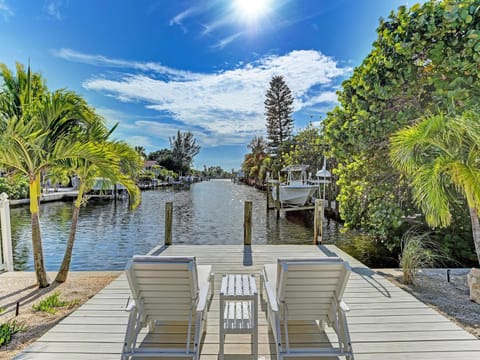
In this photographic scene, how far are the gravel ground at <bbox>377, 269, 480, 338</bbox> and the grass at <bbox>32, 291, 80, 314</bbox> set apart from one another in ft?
15.1

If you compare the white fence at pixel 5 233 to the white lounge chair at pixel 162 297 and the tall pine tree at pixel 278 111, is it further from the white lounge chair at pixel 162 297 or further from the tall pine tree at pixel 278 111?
the tall pine tree at pixel 278 111

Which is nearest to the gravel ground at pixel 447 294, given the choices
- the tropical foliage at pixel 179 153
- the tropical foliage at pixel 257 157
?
the tropical foliage at pixel 257 157

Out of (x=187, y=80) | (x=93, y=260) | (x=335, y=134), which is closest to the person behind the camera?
(x=335, y=134)

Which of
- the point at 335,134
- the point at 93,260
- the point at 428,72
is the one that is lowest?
the point at 93,260

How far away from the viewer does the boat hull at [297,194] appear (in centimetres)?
1756

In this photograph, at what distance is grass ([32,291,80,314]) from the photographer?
355 cm

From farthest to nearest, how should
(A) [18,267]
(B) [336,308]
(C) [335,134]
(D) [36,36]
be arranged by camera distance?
1. (D) [36,36]
2. (A) [18,267]
3. (C) [335,134]
4. (B) [336,308]

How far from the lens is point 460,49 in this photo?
13.5 feet

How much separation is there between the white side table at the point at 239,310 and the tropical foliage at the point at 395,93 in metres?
3.74

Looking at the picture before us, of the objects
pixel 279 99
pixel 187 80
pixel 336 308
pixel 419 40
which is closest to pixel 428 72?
pixel 419 40

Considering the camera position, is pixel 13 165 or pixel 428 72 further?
pixel 428 72

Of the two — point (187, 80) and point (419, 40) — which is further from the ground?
point (187, 80)

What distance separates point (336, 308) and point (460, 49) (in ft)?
13.9

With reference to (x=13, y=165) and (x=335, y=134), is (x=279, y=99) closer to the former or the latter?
(x=335, y=134)
